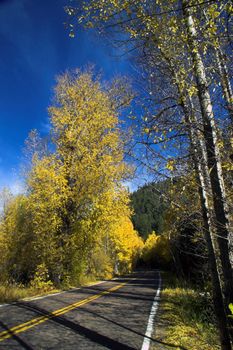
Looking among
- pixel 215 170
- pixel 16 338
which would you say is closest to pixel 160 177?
pixel 215 170

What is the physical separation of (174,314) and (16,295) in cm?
706

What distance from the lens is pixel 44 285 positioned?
16.6 meters

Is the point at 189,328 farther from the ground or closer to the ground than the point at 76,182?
closer to the ground

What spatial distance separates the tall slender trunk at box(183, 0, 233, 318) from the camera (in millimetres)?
5027

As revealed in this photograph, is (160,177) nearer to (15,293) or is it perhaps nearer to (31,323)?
(31,323)

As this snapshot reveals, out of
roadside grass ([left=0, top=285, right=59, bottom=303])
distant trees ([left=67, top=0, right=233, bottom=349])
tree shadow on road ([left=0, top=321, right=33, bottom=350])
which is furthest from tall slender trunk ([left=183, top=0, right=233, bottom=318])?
roadside grass ([left=0, top=285, right=59, bottom=303])

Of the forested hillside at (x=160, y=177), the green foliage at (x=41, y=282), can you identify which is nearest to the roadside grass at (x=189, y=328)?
the forested hillside at (x=160, y=177)

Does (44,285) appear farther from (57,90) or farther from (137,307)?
(57,90)

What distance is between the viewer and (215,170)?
5.29m

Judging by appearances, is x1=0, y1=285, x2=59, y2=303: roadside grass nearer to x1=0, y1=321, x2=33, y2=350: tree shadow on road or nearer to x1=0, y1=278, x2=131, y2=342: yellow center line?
x1=0, y1=278, x2=131, y2=342: yellow center line

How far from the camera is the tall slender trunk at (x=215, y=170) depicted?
16.5 feet

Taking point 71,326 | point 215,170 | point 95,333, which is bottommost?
point 95,333

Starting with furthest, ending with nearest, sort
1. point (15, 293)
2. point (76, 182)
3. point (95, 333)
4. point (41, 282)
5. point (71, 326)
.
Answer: point (76, 182), point (41, 282), point (15, 293), point (71, 326), point (95, 333)

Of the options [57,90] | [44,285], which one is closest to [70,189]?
[44,285]
